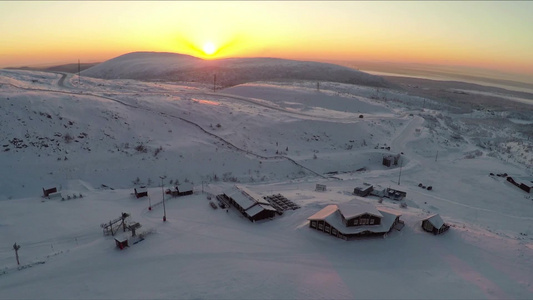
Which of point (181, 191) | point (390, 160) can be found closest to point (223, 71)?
point (390, 160)

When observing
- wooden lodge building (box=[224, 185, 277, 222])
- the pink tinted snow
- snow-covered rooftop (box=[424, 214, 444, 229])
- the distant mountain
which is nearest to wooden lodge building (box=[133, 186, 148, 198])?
wooden lodge building (box=[224, 185, 277, 222])

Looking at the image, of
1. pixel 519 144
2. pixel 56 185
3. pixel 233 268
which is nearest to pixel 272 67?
pixel 519 144

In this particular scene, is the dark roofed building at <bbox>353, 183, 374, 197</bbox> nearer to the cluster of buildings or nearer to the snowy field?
the snowy field

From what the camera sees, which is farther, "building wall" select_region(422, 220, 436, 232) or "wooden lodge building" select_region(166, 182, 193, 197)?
"wooden lodge building" select_region(166, 182, 193, 197)

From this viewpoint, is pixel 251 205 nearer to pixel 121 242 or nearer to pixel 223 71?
pixel 121 242

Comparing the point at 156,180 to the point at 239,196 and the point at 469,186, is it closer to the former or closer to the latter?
the point at 239,196

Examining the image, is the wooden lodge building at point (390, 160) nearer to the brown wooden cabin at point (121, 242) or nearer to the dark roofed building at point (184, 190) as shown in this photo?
the dark roofed building at point (184, 190)
